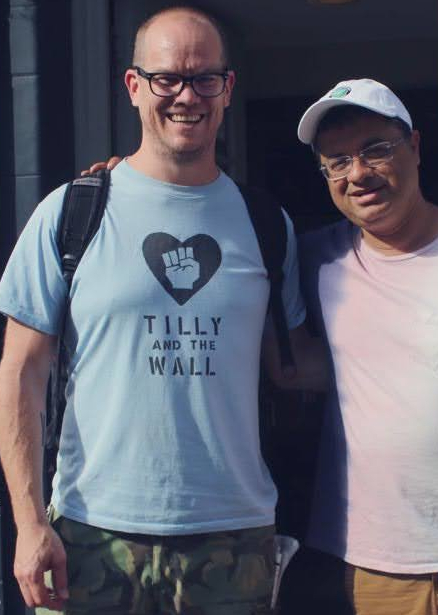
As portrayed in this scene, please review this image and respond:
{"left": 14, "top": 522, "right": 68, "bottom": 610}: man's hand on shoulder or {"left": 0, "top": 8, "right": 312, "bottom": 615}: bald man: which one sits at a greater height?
{"left": 0, "top": 8, "right": 312, "bottom": 615}: bald man

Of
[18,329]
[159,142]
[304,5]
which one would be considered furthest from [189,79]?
[304,5]

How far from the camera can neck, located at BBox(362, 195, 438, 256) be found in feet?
9.04

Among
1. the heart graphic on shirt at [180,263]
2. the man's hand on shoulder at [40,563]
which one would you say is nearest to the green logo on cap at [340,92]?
the heart graphic on shirt at [180,263]

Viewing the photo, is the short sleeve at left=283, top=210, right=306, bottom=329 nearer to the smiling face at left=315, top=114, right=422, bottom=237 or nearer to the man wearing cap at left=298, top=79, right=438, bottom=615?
the man wearing cap at left=298, top=79, right=438, bottom=615

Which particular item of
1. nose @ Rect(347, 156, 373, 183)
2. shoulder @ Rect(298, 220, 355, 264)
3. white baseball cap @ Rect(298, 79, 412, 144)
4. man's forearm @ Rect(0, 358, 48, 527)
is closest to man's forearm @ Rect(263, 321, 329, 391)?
shoulder @ Rect(298, 220, 355, 264)

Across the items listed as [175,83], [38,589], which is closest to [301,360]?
[175,83]

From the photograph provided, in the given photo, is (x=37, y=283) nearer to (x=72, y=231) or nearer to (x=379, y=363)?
(x=72, y=231)

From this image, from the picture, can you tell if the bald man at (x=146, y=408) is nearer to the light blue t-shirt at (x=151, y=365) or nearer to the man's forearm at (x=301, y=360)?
the light blue t-shirt at (x=151, y=365)

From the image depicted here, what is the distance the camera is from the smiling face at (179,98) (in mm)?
2668

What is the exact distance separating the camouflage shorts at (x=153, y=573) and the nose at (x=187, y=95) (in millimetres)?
1013

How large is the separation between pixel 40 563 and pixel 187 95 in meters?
1.13

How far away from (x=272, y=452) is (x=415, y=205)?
1063 millimetres

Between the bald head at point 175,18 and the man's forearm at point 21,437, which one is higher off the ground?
the bald head at point 175,18

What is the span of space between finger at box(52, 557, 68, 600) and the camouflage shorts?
5cm
